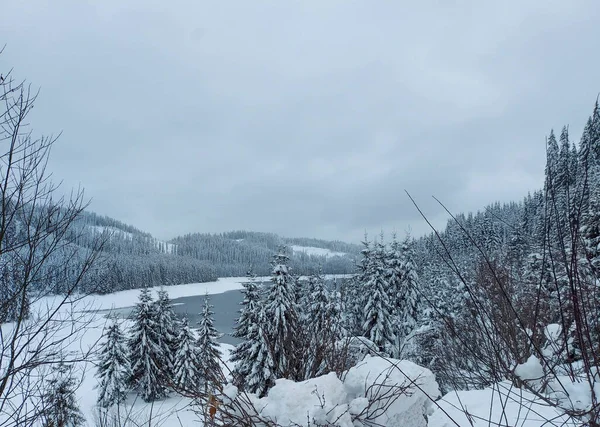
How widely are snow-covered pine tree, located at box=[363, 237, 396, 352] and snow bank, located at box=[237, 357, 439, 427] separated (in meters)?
16.7

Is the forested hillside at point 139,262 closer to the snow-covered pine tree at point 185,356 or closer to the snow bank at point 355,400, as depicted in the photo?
the snow bank at point 355,400

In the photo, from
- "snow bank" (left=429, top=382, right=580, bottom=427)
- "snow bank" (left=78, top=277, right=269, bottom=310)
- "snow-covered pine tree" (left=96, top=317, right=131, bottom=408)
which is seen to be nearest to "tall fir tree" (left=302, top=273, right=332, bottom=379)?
"snow bank" (left=429, top=382, right=580, bottom=427)

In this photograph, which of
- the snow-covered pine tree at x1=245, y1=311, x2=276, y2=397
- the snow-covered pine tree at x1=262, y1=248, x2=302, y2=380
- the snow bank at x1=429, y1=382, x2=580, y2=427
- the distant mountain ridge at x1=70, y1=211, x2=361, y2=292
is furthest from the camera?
the distant mountain ridge at x1=70, y1=211, x2=361, y2=292

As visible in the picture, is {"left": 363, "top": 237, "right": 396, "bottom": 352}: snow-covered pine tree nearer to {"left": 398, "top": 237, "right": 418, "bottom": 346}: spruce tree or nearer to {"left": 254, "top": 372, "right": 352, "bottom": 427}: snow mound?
{"left": 398, "top": 237, "right": 418, "bottom": 346}: spruce tree

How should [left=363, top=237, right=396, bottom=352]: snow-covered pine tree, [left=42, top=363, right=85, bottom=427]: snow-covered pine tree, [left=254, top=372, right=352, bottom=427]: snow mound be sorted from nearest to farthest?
[left=254, top=372, right=352, bottom=427]: snow mound → [left=42, top=363, right=85, bottom=427]: snow-covered pine tree → [left=363, top=237, right=396, bottom=352]: snow-covered pine tree

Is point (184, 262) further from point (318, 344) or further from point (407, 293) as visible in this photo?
point (318, 344)

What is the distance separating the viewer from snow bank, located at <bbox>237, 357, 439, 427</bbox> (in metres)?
2.56

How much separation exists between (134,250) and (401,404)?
149m

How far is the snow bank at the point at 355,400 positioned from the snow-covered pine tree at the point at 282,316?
7.83ft

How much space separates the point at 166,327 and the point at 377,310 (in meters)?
15.5

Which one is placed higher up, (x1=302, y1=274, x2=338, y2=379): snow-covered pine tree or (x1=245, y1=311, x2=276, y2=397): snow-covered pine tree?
(x1=302, y1=274, x2=338, y2=379): snow-covered pine tree

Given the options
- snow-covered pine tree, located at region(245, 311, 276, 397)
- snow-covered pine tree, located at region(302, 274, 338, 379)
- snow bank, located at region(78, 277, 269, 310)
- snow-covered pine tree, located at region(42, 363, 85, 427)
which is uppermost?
snow-covered pine tree, located at region(302, 274, 338, 379)

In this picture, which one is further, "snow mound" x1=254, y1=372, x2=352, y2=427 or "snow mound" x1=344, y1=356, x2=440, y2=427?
"snow mound" x1=344, y1=356, x2=440, y2=427

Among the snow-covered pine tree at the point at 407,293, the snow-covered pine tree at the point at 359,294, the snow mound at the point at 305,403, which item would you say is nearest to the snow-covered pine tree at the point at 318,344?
the snow mound at the point at 305,403
